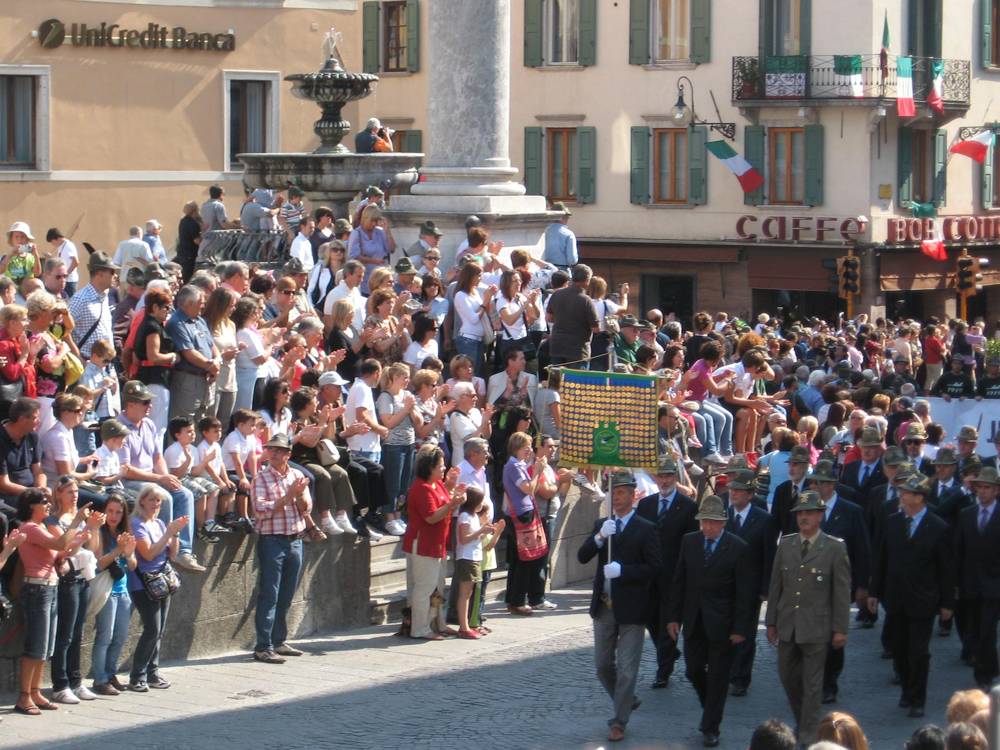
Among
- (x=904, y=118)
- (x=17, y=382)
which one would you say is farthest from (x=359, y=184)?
(x=904, y=118)

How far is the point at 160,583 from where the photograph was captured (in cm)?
1451

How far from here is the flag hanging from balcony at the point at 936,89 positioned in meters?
46.1

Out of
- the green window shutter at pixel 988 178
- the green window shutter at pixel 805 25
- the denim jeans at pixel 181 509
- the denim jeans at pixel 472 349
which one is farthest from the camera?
the green window shutter at pixel 988 178

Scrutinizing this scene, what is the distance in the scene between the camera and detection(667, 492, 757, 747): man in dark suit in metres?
13.9

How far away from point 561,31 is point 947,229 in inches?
385

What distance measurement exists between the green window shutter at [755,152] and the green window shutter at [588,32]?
13.2 feet

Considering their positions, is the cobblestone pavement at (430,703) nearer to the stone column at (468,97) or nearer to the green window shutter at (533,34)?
the stone column at (468,97)

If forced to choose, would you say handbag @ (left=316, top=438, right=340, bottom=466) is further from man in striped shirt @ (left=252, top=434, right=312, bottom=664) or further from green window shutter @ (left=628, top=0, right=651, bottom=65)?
green window shutter @ (left=628, top=0, right=651, bottom=65)

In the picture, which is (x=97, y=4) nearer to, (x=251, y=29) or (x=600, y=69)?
(x=251, y=29)

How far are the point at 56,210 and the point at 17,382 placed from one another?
68.1 feet

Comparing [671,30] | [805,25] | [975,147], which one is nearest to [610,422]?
[805,25]

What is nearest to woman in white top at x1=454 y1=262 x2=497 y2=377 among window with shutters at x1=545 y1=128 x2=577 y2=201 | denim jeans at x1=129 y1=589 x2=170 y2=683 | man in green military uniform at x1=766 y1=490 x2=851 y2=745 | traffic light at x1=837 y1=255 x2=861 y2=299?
denim jeans at x1=129 y1=589 x2=170 y2=683

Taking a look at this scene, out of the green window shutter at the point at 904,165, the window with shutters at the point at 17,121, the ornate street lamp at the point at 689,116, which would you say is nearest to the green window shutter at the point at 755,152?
the ornate street lamp at the point at 689,116

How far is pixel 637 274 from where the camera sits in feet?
159
